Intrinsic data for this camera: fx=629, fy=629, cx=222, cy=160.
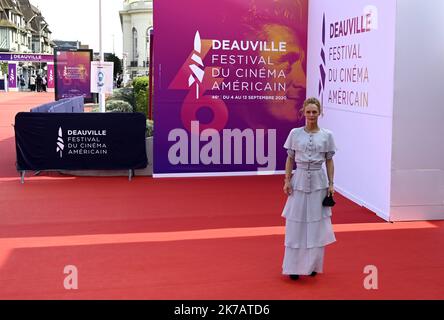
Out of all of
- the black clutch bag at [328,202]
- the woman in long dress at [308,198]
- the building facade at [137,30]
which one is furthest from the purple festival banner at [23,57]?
the black clutch bag at [328,202]

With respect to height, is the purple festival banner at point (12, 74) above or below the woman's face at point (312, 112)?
above

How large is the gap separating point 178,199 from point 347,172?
2.92 metres

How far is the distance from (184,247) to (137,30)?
2968 inches

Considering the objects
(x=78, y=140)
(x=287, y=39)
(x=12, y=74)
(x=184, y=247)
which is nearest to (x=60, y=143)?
(x=78, y=140)

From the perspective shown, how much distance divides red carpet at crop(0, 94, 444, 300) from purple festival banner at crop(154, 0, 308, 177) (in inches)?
56.5

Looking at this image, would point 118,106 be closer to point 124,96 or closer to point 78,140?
point 124,96

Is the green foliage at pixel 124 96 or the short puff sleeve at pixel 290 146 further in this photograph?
the green foliage at pixel 124 96

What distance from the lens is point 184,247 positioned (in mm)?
7453

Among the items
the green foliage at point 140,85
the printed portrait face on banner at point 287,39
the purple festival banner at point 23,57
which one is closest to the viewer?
the printed portrait face on banner at point 287,39

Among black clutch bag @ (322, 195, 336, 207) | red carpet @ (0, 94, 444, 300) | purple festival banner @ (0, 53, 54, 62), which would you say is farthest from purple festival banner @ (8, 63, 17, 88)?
black clutch bag @ (322, 195, 336, 207)

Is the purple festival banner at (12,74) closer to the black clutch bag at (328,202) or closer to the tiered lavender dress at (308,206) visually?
the tiered lavender dress at (308,206)

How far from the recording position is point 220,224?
866 centimetres

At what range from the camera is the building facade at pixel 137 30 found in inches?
3120

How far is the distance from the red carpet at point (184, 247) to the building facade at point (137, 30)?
68.9m
